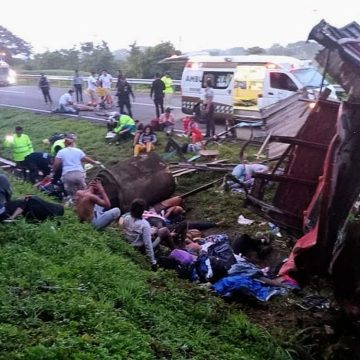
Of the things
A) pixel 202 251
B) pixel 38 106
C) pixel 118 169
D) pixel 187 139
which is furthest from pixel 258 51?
pixel 202 251

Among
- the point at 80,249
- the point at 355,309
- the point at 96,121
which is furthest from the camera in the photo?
the point at 96,121

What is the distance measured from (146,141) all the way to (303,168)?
8111 mm

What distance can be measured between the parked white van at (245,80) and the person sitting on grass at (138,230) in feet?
28.9

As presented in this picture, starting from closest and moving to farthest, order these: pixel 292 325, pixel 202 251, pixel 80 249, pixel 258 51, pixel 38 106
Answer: pixel 292 325 < pixel 80 249 < pixel 202 251 < pixel 38 106 < pixel 258 51

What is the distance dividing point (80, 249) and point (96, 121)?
540 inches

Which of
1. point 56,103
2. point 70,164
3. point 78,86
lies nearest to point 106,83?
point 78,86

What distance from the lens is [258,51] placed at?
32.3 metres

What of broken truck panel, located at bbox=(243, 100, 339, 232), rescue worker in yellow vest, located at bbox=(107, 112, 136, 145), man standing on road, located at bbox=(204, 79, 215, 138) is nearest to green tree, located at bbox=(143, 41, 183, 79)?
man standing on road, located at bbox=(204, 79, 215, 138)

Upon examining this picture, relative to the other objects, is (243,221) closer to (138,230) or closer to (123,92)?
(138,230)

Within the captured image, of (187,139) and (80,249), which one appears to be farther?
(187,139)

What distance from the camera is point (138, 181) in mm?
11062

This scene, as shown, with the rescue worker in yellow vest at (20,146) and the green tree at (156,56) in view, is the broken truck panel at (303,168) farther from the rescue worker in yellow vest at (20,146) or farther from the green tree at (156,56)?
the green tree at (156,56)

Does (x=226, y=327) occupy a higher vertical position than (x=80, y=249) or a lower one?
lower

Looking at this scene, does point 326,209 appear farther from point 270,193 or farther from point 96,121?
point 96,121
